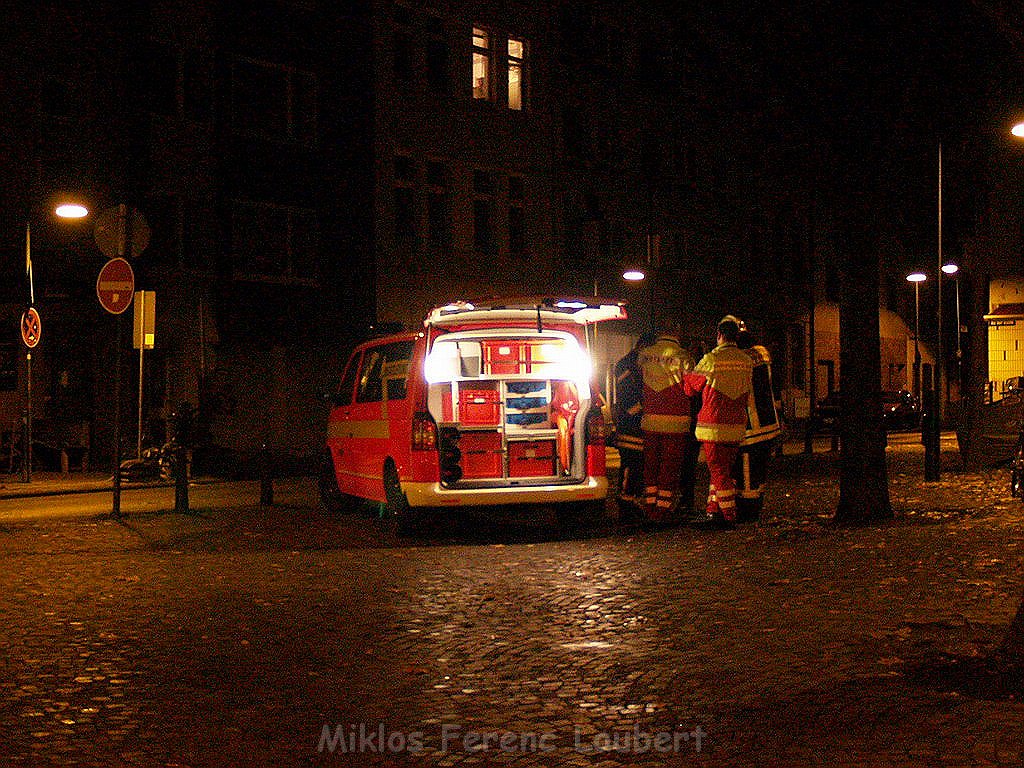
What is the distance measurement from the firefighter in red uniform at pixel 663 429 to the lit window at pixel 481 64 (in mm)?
27528

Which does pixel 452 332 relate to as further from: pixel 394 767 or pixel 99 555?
pixel 394 767

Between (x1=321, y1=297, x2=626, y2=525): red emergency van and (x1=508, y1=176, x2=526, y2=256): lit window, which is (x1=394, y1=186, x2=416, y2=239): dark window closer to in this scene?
(x1=508, y1=176, x2=526, y2=256): lit window

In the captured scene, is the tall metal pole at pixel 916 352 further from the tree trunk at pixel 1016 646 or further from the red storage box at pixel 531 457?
the tree trunk at pixel 1016 646

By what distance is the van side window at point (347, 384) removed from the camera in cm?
1682

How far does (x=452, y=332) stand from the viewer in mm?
14078

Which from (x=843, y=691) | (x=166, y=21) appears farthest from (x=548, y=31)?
(x=843, y=691)

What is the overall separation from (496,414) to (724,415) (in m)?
2.28

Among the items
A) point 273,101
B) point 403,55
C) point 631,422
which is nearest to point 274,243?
point 273,101

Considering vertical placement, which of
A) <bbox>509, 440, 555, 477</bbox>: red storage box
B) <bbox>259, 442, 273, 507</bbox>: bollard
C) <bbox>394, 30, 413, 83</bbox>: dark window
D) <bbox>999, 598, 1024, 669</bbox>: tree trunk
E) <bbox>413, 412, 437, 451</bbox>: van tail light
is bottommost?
<bbox>999, 598, 1024, 669</bbox>: tree trunk

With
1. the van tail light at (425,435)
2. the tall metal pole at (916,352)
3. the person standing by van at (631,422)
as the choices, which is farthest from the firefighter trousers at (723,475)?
the tall metal pole at (916,352)

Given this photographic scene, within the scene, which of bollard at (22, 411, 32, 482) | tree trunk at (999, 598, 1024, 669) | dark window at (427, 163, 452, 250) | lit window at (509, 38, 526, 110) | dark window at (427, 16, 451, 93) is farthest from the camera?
lit window at (509, 38, 526, 110)

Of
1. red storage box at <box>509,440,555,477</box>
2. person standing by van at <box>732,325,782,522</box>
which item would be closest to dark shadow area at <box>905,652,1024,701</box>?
red storage box at <box>509,440,555,477</box>

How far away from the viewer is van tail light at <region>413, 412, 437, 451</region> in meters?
14.0

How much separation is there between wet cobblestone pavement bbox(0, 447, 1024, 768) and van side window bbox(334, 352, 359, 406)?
2.63 meters
